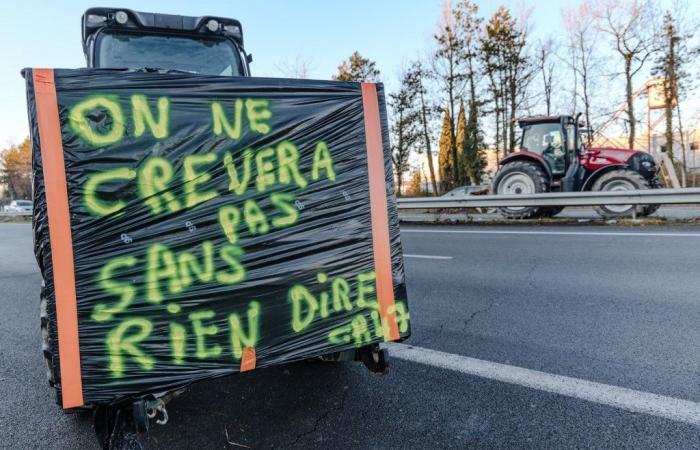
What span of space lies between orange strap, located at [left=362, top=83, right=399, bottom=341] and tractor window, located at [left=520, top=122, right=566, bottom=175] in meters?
10.3

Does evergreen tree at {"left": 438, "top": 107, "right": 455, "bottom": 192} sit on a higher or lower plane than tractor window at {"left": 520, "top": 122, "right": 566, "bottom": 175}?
higher

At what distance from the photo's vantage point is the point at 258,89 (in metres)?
1.93

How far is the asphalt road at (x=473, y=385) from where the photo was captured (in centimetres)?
213

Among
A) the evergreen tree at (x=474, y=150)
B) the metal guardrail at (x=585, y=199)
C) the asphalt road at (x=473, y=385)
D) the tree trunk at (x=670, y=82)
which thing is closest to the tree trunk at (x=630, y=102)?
the tree trunk at (x=670, y=82)

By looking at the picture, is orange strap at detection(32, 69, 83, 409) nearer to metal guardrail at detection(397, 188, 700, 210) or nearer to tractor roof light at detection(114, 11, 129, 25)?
tractor roof light at detection(114, 11, 129, 25)

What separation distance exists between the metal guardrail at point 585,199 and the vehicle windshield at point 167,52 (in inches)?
316

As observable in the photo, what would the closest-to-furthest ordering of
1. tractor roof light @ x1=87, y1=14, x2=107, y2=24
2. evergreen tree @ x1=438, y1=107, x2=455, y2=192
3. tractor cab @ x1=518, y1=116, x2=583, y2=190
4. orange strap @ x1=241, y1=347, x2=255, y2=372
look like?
orange strap @ x1=241, y1=347, x2=255, y2=372 → tractor roof light @ x1=87, y1=14, x2=107, y2=24 → tractor cab @ x1=518, y1=116, x2=583, y2=190 → evergreen tree @ x1=438, y1=107, x2=455, y2=192

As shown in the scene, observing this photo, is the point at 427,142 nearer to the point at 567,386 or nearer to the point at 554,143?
the point at 554,143

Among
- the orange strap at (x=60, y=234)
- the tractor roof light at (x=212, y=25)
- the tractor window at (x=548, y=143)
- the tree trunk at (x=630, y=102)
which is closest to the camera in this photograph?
the orange strap at (x=60, y=234)

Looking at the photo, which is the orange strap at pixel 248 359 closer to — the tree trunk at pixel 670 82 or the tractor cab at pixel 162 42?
the tractor cab at pixel 162 42

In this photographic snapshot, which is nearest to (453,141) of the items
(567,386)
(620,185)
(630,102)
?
(630,102)

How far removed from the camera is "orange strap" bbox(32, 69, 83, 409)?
1.54m

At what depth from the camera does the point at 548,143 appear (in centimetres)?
1114

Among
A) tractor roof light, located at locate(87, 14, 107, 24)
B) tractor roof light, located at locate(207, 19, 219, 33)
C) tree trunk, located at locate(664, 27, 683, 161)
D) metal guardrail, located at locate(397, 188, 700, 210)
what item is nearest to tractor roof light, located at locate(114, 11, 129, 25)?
tractor roof light, located at locate(87, 14, 107, 24)
